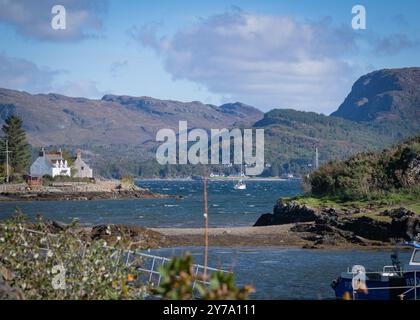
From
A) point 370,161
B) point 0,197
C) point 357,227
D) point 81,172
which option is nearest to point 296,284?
point 357,227

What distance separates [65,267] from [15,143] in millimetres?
144159

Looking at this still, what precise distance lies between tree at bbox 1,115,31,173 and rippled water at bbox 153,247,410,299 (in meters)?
113

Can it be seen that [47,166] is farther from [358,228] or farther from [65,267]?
[65,267]

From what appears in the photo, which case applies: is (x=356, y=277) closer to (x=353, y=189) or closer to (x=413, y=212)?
(x=413, y=212)

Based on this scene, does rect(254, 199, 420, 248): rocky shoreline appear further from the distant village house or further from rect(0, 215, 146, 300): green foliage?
the distant village house

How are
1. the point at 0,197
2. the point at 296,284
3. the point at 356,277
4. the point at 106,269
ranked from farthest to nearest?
the point at 0,197, the point at 296,284, the point at 356,277, the point at 106,269

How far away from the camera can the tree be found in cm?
15375

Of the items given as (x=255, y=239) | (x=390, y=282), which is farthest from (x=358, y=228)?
(x=390, y=282)

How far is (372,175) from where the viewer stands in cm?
6525

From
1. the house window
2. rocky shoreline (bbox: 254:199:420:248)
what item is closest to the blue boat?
the house window

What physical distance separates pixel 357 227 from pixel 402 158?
17104 mm

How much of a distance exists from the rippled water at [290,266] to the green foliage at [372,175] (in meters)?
A: 17.0

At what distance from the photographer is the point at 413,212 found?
49.2 meters

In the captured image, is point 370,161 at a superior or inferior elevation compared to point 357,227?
superior
